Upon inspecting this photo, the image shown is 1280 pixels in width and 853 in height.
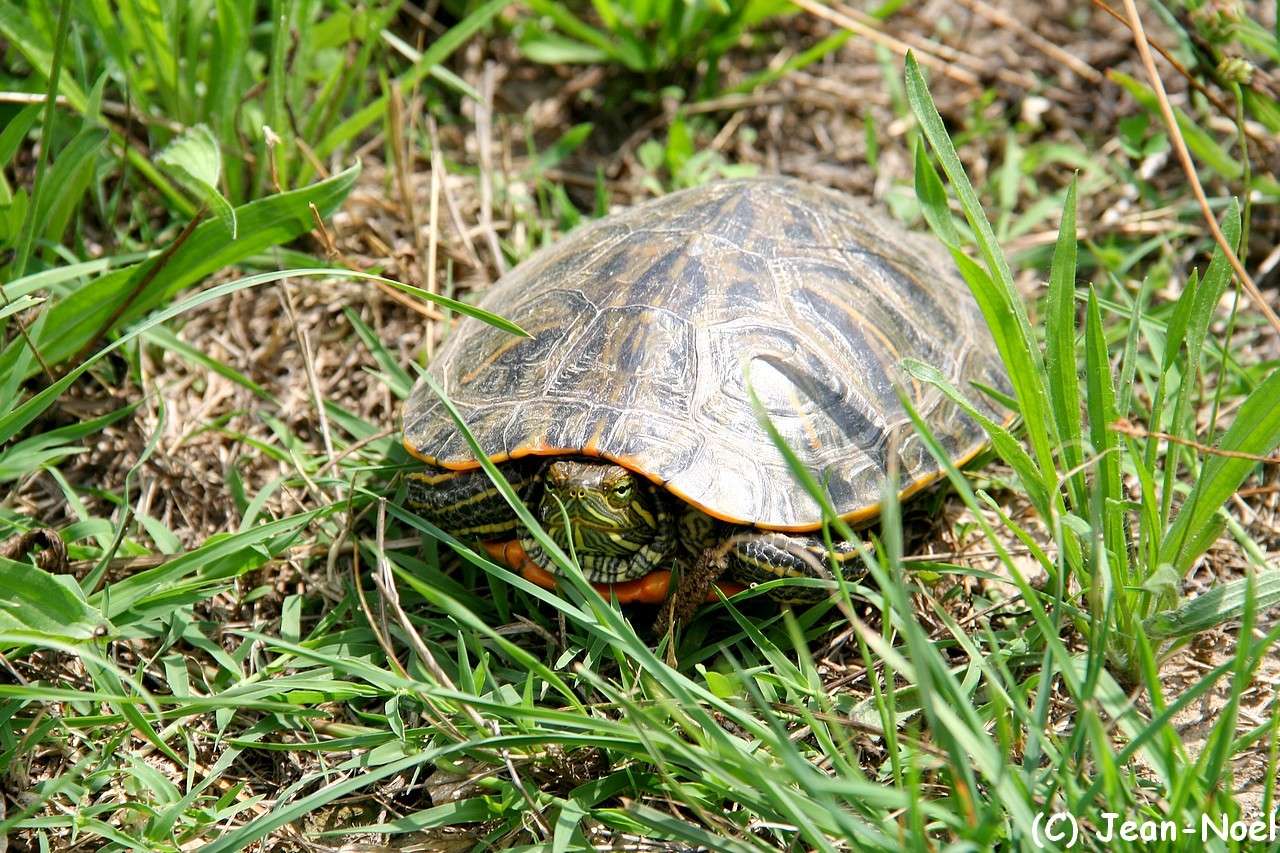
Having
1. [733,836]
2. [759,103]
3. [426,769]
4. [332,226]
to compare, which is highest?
[759,103]

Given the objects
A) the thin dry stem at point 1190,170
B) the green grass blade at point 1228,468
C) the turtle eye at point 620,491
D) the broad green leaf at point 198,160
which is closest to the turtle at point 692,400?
the turtle eye at point 620,491

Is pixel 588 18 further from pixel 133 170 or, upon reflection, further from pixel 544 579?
pixel 544 579

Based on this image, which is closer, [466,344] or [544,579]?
[544,579]

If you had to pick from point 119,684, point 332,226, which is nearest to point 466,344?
point 332,226

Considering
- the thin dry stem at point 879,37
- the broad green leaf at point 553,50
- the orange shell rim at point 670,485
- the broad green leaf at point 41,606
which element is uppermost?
the thin dry stem at point 879,37

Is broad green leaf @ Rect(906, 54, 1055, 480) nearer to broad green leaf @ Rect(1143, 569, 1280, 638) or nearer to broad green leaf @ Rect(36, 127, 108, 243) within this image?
broad green leaf @ Rect(1143, 569, 1280, 638)

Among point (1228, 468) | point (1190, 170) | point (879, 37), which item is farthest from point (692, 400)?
point (879, 37)

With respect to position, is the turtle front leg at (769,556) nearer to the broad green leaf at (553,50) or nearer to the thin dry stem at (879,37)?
the thin dry stem at (879,37)
